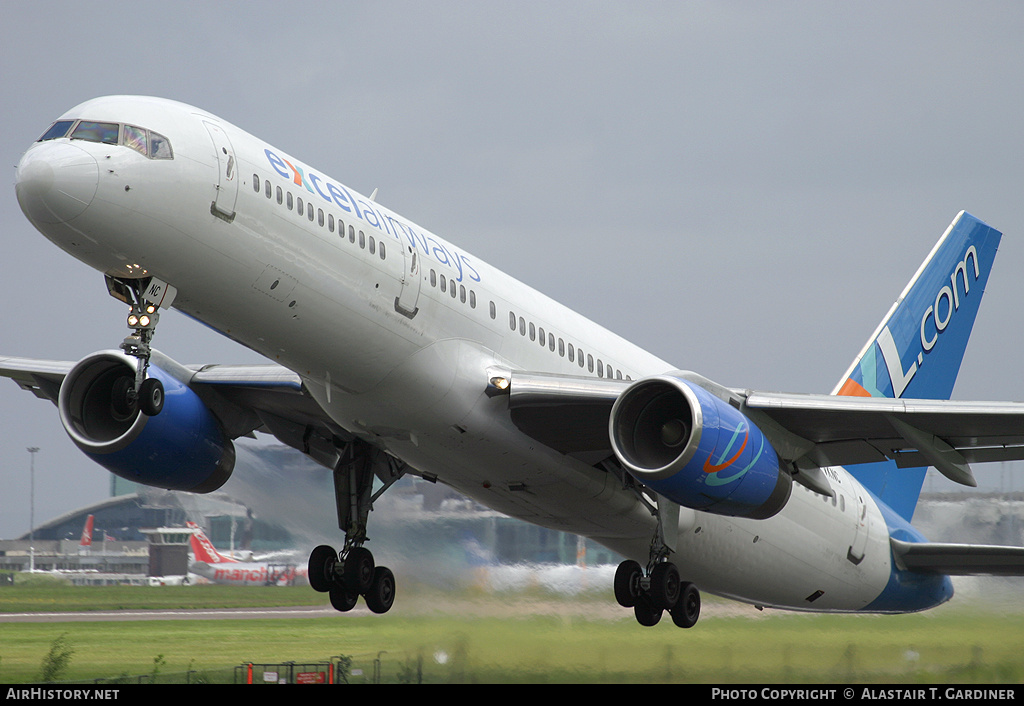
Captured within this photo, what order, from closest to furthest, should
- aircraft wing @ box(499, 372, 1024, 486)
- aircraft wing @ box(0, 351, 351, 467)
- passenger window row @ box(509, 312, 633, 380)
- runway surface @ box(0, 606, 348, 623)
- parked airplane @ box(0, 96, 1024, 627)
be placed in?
1. parked airplane @ box(0, 96, 1024, 627)
2. aircraft wing @ box(499, 372, 1024, 486)
3. passenger window row @ box(509, 312, 633, 380)
4. aircraft wing @ box(0, 351, 351, 467)
5. runway surface @ box(0, 606, 348, 623)

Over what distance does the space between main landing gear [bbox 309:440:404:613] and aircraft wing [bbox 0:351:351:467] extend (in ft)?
1.49

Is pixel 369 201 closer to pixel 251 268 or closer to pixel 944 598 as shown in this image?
pixel 251 268

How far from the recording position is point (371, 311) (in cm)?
1442

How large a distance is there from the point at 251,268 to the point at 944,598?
50.5 ft

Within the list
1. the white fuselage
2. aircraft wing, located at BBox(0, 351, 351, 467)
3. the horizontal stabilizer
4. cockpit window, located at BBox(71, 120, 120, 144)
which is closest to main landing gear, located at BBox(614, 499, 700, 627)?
the white fuselage

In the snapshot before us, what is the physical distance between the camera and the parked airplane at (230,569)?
29.0 meters

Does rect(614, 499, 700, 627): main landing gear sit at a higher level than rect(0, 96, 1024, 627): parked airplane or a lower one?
lower

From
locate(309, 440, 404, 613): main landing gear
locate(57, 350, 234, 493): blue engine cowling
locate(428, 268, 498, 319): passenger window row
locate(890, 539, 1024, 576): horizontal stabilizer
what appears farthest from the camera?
locate(890, 539, 1024, 576): horizontal stabilizer

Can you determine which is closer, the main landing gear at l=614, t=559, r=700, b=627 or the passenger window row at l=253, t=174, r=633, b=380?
the passenger window row at l=253, t=174, r=633, b=380

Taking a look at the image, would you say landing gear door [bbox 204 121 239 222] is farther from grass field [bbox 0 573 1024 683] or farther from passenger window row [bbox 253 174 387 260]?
grass field [bbox 0 573 1024 683]

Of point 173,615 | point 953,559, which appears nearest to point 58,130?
point 953,559

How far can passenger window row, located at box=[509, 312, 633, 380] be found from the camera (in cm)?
1675

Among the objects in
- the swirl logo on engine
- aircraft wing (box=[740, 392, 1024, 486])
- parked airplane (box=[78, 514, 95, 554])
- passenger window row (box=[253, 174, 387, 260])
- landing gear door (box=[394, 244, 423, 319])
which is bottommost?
the swirl logo on engine

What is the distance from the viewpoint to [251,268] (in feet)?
43.8
